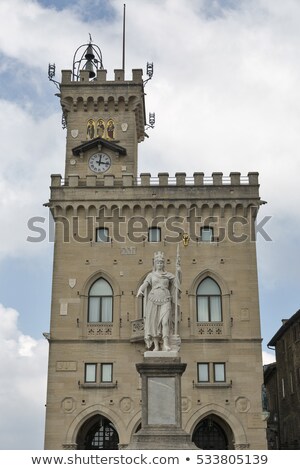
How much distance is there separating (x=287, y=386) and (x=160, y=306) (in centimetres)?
3351

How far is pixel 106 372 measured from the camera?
39.7 m

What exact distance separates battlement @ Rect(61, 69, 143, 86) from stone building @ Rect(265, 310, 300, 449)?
19446mm

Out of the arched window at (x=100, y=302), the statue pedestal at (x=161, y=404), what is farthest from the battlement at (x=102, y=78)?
the statue pedestal at (x=161, y=404)

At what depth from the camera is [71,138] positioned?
4744cm

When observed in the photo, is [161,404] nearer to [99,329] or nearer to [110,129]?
[99,329]

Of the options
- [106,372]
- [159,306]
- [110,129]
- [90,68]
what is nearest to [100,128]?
[110,129]

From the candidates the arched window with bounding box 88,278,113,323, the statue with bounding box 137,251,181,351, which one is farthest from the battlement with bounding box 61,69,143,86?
the statue with bounding box 137,251,181,351

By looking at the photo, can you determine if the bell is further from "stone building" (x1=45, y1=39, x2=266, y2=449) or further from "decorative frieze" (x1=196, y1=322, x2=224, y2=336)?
"decorative frieze" (x1=196, y1=322, x2=224, y2=336)

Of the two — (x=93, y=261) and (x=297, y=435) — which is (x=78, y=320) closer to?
(x=93, y=261)

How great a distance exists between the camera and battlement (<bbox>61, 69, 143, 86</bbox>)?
1895 inches

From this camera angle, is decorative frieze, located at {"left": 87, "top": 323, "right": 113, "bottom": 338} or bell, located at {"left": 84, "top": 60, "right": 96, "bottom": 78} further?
bell, located at {"left": 84, "top": 60, "right": 96, "bottom": 78}

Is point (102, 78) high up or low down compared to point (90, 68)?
down
